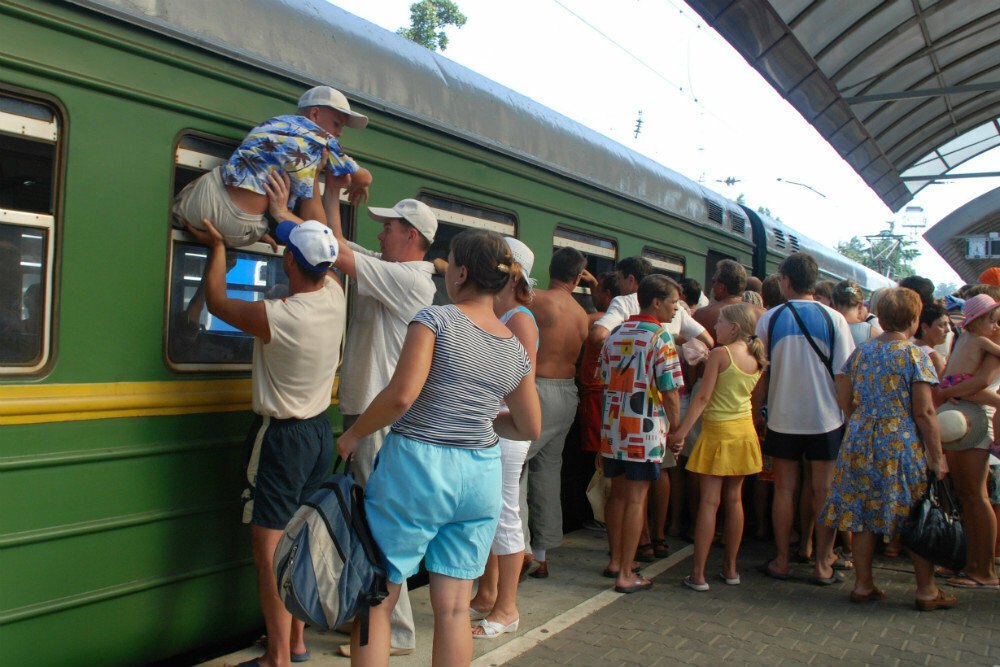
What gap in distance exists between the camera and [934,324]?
18.0 feet

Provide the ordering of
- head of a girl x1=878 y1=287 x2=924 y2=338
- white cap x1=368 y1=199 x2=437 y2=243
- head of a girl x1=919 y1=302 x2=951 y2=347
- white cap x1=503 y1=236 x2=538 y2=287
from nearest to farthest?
white cap x1=368 y1=199 x2=437 y2=243
white cap x1=503 y1=236 x2=538 y2=287
head of a girl x1=878 y1=287 x2=924 y2=338
head of a girl x1=919 y1=302 x2=951 y2=347

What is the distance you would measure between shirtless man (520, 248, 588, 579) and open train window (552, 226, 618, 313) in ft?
2.25

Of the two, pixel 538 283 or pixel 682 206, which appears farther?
pixel 682 206

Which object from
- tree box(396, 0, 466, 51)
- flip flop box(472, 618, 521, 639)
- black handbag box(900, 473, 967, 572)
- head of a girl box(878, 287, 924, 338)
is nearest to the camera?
flip flop box(472, 618, 521, 639)

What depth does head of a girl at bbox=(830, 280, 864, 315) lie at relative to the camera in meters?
5.93

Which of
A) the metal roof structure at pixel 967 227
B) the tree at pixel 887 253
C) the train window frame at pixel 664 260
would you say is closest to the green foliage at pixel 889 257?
the tree at pixel 887 253

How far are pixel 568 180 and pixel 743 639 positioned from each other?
9.60 feet

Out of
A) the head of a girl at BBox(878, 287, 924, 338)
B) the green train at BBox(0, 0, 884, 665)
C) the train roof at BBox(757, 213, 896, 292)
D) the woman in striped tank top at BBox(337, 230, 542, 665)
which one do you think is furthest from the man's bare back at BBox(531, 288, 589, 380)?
the train roof at BBox(757, 213, 896, 292)

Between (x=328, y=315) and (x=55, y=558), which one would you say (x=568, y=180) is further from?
(x=55, y=558)

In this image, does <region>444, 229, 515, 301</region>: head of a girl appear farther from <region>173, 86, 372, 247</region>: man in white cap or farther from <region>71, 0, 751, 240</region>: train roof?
<region>71, 0, 751, 240</region>: train roof

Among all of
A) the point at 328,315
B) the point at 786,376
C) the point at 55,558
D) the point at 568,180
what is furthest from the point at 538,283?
the point at 55,558

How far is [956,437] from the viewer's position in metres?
4.83

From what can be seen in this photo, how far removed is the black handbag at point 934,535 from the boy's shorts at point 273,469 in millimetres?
3201

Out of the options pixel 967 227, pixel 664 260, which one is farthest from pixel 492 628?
pixel 967 227
